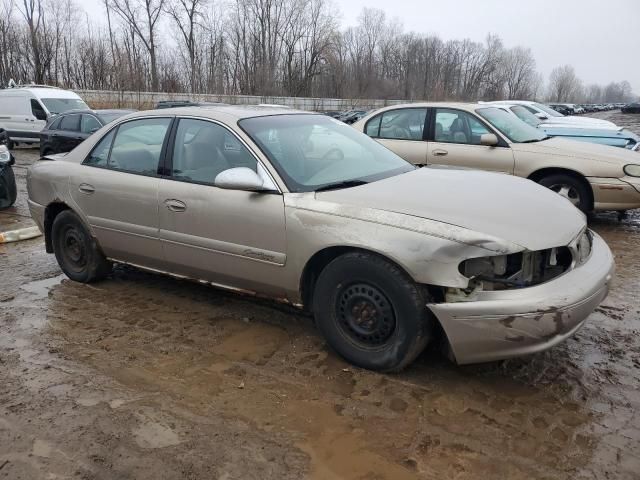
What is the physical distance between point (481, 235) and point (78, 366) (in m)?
2.62

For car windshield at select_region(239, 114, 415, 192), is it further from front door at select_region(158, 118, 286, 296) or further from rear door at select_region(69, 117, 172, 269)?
rear door at select_region(69, 117, 172, 269)

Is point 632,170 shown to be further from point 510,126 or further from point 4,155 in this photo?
point 4,155

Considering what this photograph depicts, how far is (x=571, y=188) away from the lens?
6.85 meters

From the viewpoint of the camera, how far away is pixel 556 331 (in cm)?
281

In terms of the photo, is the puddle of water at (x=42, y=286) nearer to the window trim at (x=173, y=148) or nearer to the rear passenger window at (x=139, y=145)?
the rear passenger window at (x=139, y=145)

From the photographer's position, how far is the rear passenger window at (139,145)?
421cm

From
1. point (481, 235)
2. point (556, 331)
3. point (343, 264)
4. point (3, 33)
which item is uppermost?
point (3, 33)

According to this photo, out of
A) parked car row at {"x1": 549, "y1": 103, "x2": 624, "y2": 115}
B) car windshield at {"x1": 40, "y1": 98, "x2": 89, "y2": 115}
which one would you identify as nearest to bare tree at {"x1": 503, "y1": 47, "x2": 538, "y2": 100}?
parked car row at {"x1": 549, "y1": 103, "x2": 624, "y2": 115}

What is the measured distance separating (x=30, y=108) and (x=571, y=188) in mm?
16227

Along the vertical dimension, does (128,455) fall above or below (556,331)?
below

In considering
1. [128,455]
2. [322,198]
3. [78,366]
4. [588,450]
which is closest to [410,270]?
[322,198]

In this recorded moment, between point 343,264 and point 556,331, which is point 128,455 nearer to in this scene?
point 343,264

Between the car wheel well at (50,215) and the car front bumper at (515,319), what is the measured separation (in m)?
3.72

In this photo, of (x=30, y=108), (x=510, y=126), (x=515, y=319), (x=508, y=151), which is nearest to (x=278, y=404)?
(x=515, y=319)
